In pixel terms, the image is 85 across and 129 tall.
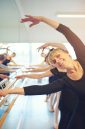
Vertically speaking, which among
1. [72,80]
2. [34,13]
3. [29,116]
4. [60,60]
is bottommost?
[29,116]

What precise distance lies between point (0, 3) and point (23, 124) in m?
4.97

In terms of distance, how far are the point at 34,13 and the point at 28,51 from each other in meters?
3.10

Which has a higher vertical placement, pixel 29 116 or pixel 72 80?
pixel 72 80

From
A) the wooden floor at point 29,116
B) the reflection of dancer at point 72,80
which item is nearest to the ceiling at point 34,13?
the wooden floor at point 29,116

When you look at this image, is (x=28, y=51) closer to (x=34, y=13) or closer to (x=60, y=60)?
(x=34, y=13)

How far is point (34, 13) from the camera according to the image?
29.4 feet

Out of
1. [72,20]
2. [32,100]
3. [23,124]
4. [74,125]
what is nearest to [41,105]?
[32,100]

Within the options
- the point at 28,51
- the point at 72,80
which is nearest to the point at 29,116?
the point at 72,80

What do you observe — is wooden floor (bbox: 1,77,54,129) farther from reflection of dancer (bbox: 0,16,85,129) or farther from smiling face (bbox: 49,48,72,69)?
smiling face (bbox: 49,48,72,69)

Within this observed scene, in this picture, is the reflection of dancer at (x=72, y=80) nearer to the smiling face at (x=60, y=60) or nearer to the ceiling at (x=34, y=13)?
the smiling face at (x=60, y=60)

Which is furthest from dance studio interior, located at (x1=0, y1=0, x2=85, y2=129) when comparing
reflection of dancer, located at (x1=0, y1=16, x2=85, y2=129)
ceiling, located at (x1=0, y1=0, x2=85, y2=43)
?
reflection of dancer, located at (x1=0, y1=16, x2=85, y2=129)

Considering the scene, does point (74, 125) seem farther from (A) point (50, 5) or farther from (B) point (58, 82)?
(A) point (50, 5)

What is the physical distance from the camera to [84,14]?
8852mm

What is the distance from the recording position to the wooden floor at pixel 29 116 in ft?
14.2
